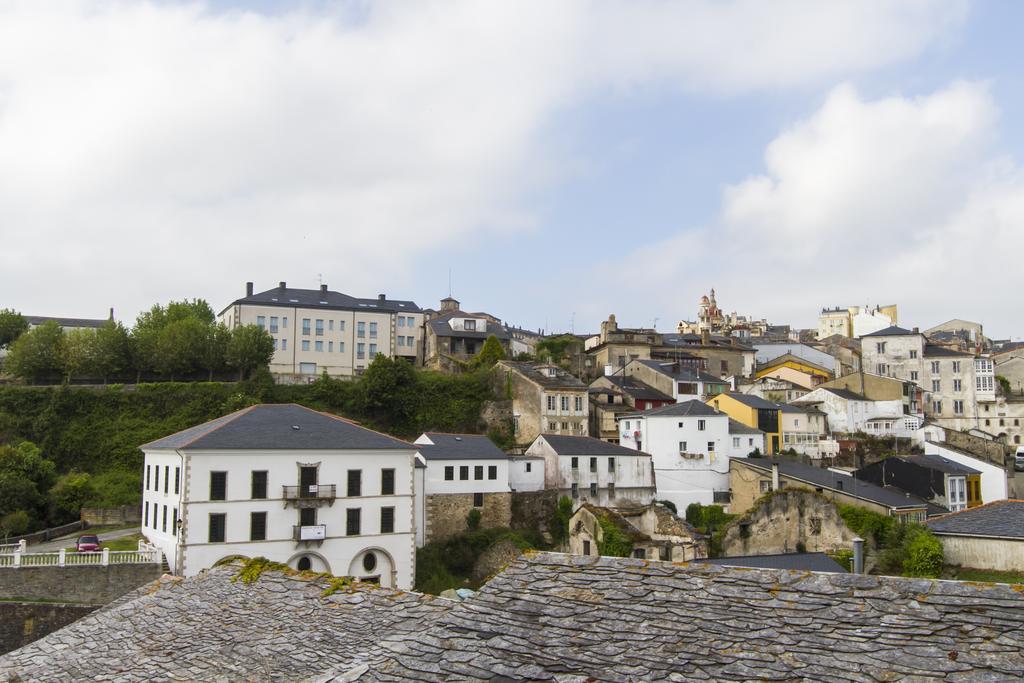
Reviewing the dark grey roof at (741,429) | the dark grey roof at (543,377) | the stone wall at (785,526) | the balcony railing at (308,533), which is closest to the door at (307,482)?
the balcony railing at (308,533)

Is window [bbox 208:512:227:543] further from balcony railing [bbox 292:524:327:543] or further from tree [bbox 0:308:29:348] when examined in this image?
tree [bbox 0:308:29:348]

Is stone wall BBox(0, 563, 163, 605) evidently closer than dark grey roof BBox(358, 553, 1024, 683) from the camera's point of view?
No

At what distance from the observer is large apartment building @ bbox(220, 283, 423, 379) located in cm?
6288

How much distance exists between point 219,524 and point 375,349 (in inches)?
1470

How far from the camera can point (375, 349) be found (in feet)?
218

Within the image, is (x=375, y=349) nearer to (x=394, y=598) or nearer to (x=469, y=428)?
(x=469, y=428)

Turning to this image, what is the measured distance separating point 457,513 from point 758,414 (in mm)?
24341

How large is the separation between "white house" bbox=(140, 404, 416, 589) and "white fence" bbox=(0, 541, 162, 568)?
1032 mm

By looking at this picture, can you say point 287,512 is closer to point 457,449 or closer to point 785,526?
point 457,449

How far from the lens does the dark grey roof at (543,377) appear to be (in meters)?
52.8

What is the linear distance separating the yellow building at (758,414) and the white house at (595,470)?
1022cm

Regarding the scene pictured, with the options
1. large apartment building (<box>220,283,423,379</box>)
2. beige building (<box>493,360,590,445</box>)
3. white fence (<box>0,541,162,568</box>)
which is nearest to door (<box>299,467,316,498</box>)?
white fence (<box>0,541,162,568</box>)

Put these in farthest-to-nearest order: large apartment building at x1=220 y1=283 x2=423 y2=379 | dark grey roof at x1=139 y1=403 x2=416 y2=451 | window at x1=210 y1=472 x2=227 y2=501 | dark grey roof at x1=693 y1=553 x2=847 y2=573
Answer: large apartment building at x1=220 y1=283 x2=423 y2=379 < dark grey roof at x1=139 y1=403 x2=416 y2=451 < window at x1=210 y1=472 x2=227 y2=501 < dark grey roof at x1=693 y1=553 x2=847 y2=573

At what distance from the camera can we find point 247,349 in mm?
54781
